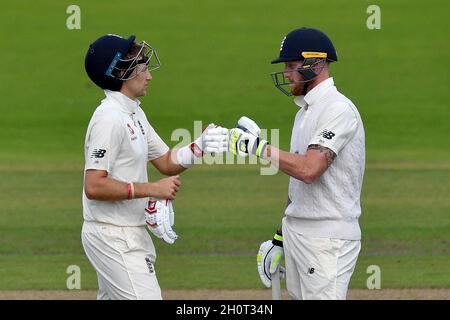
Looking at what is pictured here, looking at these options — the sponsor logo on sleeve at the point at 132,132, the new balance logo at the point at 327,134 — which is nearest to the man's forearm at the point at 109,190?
the sponsor logo on sleeve at the point at 132,132

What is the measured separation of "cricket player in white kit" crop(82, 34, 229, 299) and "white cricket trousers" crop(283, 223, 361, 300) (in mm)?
879

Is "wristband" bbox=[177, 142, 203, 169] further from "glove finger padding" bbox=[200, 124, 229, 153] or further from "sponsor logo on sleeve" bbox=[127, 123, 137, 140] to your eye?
"sponsor logo on sleeve" bbox=[127, 123, 137, 140]

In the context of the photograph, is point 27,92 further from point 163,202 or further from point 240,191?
point 163,202

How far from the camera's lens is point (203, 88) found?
34188 mm

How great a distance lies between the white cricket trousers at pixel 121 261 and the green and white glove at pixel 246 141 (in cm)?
88

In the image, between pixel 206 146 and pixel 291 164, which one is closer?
pixel 291 164

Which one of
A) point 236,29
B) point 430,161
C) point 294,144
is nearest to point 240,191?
point 430,161

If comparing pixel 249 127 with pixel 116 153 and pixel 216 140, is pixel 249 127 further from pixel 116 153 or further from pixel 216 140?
pixel 116 153

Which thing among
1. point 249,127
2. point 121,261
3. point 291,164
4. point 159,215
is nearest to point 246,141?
point 249,127

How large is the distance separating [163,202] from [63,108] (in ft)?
84.6

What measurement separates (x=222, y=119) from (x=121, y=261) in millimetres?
24127

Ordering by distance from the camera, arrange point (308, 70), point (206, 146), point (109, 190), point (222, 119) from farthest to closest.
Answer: point (222, 119)
point (206, 146)
point (308, 70)
point (109, 190)

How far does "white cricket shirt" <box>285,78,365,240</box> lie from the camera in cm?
737

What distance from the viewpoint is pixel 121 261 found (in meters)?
7.34
